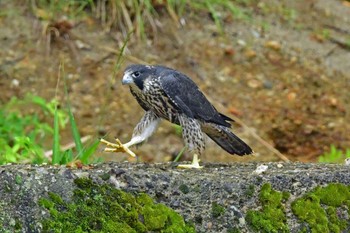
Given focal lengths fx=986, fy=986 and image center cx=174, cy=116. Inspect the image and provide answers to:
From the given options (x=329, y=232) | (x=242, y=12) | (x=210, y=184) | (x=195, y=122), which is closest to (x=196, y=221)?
(x=210, y=184)

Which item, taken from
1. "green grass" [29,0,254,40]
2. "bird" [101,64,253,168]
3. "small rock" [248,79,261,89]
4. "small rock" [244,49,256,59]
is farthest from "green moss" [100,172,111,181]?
"small rock" [244,49,256,59]

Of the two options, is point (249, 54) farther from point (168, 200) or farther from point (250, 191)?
point (168, 200)

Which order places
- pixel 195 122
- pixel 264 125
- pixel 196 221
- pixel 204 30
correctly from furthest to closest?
pixel 204 30
pixel 264 125
pixel 195 122
pixel 196 221

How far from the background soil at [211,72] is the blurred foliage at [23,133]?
13.1 inches

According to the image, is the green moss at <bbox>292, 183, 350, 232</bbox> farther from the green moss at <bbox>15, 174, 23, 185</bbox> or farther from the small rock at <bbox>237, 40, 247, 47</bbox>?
the small rock at <bbox>237, 40, 247, 47</bbox>

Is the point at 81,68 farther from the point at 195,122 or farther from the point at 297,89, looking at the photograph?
the point at 195,122

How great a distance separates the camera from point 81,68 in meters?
8.41

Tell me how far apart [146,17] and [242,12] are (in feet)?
3.67

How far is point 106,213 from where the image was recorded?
379 centimetres

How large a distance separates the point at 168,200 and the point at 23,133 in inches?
124

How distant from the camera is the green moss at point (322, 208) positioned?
398 cm

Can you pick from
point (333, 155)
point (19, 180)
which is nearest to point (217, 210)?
point (19, 180)

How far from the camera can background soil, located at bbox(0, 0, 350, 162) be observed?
321 inches

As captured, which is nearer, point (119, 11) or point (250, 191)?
point (250, 191)
